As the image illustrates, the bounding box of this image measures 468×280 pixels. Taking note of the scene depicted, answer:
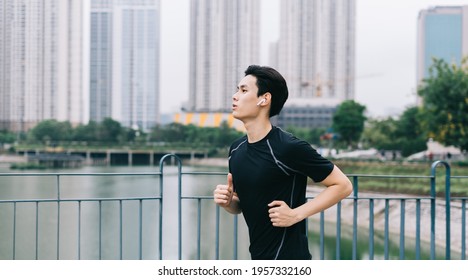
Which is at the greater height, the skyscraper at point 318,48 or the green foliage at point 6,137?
the skyscraper at point 318,48

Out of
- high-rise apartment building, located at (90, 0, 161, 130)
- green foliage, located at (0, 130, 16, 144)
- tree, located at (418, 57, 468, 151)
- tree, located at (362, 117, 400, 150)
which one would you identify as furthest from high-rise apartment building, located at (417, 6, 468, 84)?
green foliage, located at (0, 130, 16, 144)

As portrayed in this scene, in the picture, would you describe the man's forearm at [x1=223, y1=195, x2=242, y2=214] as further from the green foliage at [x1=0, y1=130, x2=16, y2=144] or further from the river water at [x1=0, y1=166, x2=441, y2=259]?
the green foliage at [x1=0, y1=130, x2=16, y2=144]

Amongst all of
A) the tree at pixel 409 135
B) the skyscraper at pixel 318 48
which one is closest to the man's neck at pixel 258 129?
the tree at pixel 409 135

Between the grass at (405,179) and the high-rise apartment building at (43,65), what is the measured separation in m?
19.0

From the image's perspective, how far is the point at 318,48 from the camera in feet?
160

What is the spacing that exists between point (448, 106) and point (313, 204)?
1699cm

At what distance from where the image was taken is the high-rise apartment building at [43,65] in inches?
1258

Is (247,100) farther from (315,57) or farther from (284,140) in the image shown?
(315,57)

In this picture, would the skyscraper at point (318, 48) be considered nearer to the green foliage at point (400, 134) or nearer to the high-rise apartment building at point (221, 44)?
the high-rise apartment building at point (221, 44)

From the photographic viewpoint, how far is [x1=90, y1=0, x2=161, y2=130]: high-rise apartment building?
47.0m

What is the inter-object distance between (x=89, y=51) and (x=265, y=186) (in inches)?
1890

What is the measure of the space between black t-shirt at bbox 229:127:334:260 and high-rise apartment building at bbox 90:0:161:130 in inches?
1842

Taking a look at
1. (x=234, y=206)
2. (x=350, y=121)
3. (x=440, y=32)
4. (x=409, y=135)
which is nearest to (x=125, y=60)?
(x=350, y=121)
